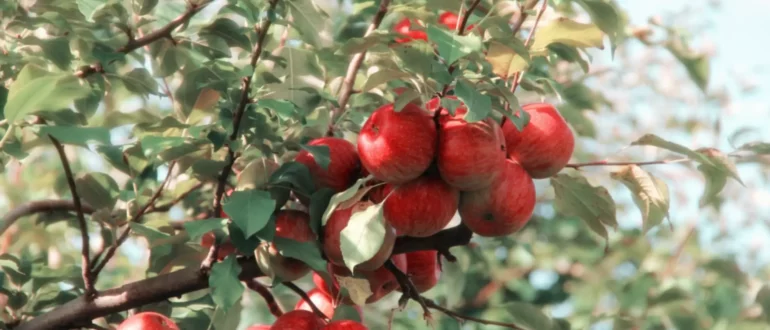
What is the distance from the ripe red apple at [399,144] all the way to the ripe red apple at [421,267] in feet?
0.82

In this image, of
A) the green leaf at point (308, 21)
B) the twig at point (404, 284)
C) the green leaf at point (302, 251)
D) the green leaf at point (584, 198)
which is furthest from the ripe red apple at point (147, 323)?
the green leaf at point (584, 198)

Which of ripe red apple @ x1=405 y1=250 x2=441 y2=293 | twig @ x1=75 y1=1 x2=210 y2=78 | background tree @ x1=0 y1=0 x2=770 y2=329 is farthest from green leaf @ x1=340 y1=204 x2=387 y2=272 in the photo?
twig @ x1=75 y1=1 x2=210 y2=78

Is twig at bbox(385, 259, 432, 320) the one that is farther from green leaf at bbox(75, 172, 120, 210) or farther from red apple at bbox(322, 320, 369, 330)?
green leaf at bbox(75, 172, 120, 210)

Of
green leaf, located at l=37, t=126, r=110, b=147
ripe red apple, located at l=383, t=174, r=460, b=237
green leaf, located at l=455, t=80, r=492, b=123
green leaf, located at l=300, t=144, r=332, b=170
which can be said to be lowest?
ripe red apple, located at l=383, t=174, r=460, b=237

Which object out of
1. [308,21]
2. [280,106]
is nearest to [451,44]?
[280,106]

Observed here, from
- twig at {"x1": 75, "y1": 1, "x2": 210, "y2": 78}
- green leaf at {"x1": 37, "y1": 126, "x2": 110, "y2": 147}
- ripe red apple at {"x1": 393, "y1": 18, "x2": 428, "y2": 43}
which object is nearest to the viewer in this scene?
green leaf at {"x1": 37, "y1": 126, "x2": 110, "y2": 147}

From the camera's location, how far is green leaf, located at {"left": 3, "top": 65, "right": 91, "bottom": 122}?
3.09ft

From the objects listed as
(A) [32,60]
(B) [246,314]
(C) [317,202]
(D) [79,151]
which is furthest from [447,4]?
(D) [79,151]

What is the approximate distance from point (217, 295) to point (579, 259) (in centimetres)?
183

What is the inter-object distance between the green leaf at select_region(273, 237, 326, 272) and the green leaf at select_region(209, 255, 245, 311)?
0.06m

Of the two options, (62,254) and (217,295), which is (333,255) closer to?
(217,295)

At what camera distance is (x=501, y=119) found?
115 cm

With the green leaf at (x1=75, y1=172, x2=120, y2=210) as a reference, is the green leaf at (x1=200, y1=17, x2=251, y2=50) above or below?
above

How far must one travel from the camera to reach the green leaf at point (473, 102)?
3.15 ft
